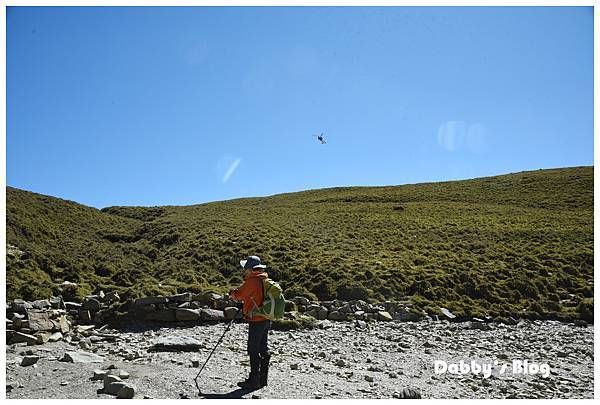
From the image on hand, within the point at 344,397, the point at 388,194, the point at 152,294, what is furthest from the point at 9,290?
the point at 388,194

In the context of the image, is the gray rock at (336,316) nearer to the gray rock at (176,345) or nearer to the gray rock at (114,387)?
Result: the gray rock at (176,345)

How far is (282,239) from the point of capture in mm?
32312

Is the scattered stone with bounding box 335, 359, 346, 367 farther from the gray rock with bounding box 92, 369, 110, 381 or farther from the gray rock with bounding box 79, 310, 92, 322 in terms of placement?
the gray rock with bounding box 79, 310, 92, 322

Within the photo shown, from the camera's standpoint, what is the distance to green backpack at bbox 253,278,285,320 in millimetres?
8414

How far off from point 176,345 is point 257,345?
422 cm

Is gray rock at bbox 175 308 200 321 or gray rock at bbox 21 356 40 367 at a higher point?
gray rock at bbox 175 308 200 321

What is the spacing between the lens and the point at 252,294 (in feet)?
28.1

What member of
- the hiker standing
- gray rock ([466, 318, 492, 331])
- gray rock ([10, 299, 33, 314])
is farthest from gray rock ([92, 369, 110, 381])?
gray rock ([466, 318, 492, 331])

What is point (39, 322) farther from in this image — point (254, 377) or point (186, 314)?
point (254, 377)

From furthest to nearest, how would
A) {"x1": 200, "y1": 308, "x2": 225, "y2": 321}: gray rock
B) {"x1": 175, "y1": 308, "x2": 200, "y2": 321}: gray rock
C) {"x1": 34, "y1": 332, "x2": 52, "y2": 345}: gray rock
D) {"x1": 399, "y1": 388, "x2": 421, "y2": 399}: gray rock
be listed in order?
{"x1": 200, "y1": 308, "x2": 225, "y2": 321}: gray rock, {"x1": 175, "y1": 308, "x2": 200, "y2": 321}: gray rock, {"x1": 34, "y1": 332, "x2": 52, "y2": 345}: gray rock, {"x1": 399, "y1": 388, "x2": 421, "y2": 399}: gray rock

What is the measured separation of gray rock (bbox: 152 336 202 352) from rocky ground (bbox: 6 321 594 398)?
21 centimetres

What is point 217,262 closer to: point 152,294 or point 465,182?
point 152,294

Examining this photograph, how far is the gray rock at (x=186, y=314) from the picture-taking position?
16.1 m

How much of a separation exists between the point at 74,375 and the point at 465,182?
74915 mm
